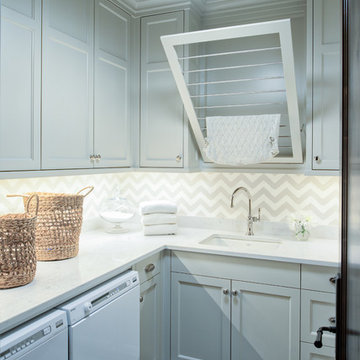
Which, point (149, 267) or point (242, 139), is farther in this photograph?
point (242, 139)

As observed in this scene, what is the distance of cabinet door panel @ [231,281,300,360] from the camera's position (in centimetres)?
211

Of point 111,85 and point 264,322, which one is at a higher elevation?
point 111,85

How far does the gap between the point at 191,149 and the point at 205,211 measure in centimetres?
55

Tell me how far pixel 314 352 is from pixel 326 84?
5.00ft

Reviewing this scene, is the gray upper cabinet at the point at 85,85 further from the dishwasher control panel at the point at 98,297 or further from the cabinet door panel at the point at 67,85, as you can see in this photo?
the dishwasher control panel at the point at 98,297

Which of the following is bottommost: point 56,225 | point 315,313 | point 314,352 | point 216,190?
point 314,352

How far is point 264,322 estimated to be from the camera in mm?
2176

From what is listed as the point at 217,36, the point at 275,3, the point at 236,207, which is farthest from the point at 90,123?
the point at 275,3

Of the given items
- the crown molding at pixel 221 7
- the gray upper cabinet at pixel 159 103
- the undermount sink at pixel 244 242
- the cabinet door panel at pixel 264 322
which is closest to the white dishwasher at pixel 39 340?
the cabinet door panel at pixel 264 322

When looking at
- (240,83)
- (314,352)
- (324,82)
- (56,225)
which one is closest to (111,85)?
(240,83)

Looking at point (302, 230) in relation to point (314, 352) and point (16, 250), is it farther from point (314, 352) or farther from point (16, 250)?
point (16, 250)

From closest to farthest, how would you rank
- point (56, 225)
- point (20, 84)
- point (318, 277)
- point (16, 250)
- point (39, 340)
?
point (39, 340) → point (16, 250) → point (20, 84) → point (56, 225) → point (318, 277)

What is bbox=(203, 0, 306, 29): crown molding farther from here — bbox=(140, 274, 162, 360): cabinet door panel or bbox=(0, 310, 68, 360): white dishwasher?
bbox=(0, 310, 68, 360): white dishwasher

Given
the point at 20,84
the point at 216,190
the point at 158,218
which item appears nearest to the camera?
the point at 20,84
